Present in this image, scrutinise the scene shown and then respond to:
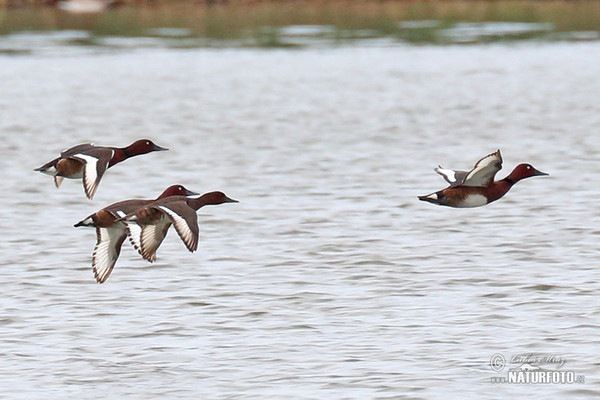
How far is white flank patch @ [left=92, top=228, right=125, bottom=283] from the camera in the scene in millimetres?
13633

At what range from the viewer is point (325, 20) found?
7038 centimetres

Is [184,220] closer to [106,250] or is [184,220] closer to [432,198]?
[106,250]

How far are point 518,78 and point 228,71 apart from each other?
35.3 feet

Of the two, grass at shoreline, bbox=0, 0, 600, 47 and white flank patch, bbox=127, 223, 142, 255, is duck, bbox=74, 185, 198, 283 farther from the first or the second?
grass at shoreline, bbox=0, 0, 600, 47

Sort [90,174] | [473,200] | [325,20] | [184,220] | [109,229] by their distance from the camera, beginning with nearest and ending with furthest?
[184,220] → [90,174] → [109,229] → [473,200] → [325,20]

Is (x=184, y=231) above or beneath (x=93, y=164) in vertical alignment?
beneath

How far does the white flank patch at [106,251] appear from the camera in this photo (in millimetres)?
13633

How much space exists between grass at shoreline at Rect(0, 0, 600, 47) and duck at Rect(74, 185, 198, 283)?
143 feet

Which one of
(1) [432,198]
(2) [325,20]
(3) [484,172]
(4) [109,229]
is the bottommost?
(2) [325,20]

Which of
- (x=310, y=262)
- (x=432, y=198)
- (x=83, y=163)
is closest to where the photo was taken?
(x=432, y=198)

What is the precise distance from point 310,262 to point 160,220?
3.36m

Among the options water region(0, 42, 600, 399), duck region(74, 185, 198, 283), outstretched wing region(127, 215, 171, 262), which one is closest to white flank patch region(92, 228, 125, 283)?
duck region(74, 185, 198, 283)

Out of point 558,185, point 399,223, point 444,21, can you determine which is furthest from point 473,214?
point 444,21

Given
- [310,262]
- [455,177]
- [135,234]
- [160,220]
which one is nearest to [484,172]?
[455,177]
